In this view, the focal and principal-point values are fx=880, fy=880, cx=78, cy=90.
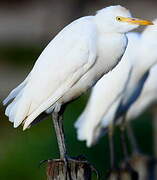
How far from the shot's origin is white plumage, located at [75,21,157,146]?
7402 mm

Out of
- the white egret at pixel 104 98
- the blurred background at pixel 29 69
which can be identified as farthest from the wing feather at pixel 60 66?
the blurred background at pixel 29 69

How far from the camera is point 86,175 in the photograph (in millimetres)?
4676

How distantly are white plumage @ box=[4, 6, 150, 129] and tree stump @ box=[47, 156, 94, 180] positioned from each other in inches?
21.3

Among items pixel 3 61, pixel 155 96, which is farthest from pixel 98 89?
pixel 3 61

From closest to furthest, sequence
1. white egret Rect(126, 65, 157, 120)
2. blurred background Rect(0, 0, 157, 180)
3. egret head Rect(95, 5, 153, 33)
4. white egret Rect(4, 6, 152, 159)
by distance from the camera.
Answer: white egret Rect(4, 6, 152, 159) < egret head Rect(95, 5, 153, 33) < white egret Rect(126, 65, 157, 120) < blurred background Rect(0, 0, 157, 180)

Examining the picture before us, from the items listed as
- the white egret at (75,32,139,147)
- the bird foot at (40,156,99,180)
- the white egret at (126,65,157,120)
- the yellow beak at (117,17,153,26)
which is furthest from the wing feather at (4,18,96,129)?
the white egret at (126,65,157,120)

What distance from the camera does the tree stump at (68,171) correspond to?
4.64 meters

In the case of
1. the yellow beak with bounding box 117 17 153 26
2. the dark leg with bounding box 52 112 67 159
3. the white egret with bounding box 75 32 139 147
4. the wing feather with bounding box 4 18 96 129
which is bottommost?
the white egret with bounding box 75 32 139 147

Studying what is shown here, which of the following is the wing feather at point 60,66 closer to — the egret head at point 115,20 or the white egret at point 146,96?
the egret head at point 115,20

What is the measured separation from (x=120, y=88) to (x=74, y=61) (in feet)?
7.04

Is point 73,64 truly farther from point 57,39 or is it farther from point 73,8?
point 73,8

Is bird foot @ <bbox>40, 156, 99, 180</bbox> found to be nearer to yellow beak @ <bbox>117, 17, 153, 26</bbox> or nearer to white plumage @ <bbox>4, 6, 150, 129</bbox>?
white plumage @ <bbox>4, 6, 150, 129</bbox>

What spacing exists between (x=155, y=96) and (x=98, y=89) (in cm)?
139

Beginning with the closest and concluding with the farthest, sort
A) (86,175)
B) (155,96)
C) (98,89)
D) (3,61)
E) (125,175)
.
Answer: (86,175), (125,175), (98,89), (155,96), (3,61)
